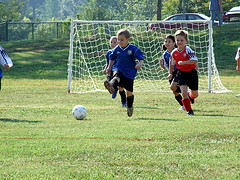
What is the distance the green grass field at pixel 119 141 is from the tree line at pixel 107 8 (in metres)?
20.7

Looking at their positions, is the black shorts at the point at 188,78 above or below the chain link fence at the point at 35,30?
below

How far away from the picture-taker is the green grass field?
447 centimetres

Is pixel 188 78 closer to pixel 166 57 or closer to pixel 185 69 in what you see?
pixel 185 69

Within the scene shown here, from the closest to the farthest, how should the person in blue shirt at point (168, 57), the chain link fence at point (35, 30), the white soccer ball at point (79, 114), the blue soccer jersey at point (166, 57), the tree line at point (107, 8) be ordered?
the white soccer ball at point (79, 114) < the person in blue shirt at point (168, 57) < the blue soccer jersey at point (166, 57) < the chain link fence at point (35, 30) < the tree line at point (107, 8)

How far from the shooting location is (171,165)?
15.2 feet

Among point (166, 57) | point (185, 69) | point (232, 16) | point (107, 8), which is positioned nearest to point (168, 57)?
point (166, 57)

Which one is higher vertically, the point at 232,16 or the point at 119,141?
the point at 232,16

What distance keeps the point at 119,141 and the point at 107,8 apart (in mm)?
75607

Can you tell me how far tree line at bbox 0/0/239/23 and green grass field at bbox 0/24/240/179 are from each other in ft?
67.9

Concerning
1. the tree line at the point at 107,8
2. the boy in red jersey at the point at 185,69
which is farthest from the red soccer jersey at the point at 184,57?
the tree line at the point at 107,8

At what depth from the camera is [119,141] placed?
5.82m

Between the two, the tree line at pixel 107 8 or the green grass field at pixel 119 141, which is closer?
the green grass field at pixel 119 141

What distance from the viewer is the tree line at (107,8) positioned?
1673 inches

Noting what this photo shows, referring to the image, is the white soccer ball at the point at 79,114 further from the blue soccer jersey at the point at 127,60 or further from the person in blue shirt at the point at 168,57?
the person in blue shirt at the point at 168,57
